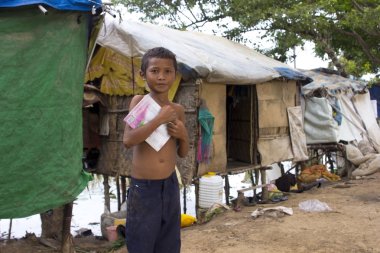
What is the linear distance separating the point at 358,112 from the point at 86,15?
8937mm

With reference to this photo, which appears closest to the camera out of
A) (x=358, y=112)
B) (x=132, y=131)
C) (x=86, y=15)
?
(x=132, y=131)

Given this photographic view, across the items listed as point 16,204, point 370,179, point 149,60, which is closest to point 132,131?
point 149,60

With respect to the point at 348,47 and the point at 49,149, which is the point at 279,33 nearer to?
the point at 348,47

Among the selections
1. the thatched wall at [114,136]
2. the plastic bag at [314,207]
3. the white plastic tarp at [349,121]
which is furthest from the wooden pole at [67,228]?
the white plastic tarp at [349,121]

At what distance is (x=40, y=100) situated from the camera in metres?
3.22

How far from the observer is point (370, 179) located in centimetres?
938

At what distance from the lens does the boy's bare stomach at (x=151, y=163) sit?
2717 millimetres

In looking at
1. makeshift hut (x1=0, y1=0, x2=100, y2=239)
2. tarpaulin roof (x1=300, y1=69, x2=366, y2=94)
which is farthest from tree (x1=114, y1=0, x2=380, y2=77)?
makeshift hut (x1=0, y1=0, x2=100, y2=239)

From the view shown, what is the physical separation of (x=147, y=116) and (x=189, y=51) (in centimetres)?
416

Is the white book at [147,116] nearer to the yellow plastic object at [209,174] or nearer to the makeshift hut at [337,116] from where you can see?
the yellow plastic object at [209,174]

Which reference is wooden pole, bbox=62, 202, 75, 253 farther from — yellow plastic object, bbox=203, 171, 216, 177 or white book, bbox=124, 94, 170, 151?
yellow plastic object, bbox=203, 171, 216, 177

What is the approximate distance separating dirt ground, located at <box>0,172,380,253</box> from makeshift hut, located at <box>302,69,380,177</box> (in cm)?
275

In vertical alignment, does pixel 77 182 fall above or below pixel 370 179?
above

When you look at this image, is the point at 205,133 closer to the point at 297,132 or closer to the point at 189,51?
the point at 189,51
